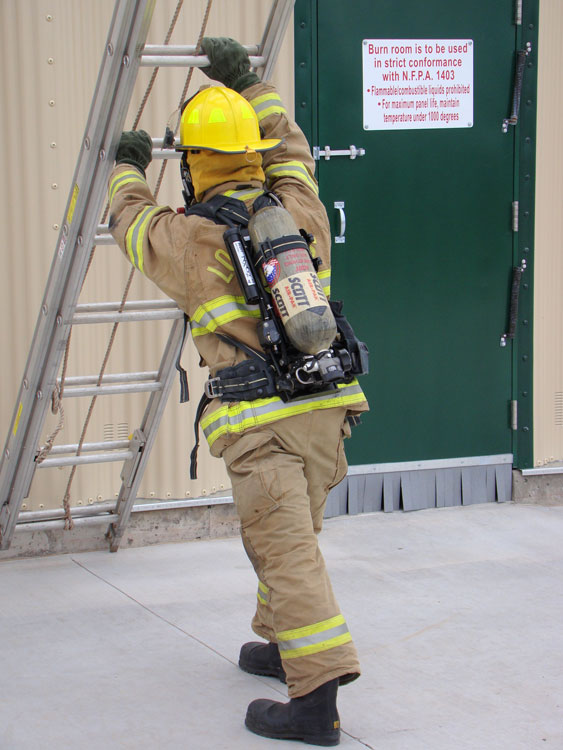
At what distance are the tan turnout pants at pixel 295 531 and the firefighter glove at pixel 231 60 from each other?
1.29 meters

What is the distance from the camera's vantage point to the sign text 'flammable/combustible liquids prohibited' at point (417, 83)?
223 inches

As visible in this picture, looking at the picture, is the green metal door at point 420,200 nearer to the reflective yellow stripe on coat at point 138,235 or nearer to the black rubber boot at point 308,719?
the reflective yellow stripe on coat at point 138,235

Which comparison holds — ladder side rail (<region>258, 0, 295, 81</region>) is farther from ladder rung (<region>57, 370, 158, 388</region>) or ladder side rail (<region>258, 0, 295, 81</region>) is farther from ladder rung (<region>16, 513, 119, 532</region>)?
ladder rung (<region>16, 513, 119, 532</region>)

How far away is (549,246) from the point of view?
6.00m

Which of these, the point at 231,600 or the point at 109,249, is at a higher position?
the point at 109,249

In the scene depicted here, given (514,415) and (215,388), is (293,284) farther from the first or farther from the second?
(514,415)

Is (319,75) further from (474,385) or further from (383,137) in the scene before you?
(474,385)

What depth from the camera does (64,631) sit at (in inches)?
159

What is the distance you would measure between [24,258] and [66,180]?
0.45 meters

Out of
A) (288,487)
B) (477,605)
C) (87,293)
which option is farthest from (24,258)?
(477,605)

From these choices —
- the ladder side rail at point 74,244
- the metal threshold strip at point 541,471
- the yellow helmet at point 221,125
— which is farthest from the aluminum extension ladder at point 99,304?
the metal threshold strip at point 541,471

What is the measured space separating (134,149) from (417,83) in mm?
2734

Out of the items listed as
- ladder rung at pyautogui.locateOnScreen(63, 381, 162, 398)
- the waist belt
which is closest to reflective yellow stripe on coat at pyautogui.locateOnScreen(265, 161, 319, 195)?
the waist belt

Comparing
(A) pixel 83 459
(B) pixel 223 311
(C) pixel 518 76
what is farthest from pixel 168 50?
(C) pixel 518 76
